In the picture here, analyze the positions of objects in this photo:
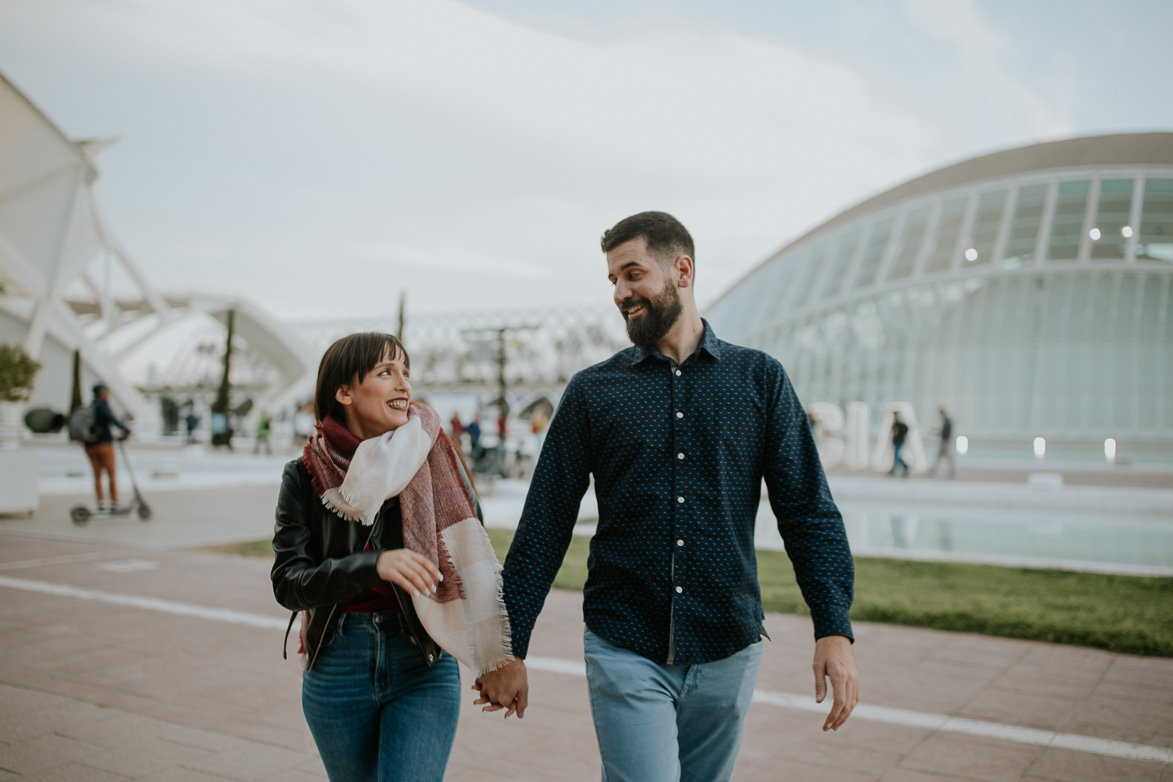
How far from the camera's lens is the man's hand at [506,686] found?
233cm

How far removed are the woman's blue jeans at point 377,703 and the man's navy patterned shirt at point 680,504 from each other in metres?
0.30

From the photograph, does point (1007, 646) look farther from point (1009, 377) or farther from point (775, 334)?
point (775, 334)

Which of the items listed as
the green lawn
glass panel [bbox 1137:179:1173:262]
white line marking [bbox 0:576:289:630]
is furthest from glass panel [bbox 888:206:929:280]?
white line marking [bbox 0:576:289:630]

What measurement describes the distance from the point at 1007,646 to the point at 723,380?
5.04m

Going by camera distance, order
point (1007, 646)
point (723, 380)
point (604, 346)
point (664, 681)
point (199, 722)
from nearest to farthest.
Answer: point (664, 681)
point (723, 380)
point (199, 722)
point (1007, 646)
point (604, 346)

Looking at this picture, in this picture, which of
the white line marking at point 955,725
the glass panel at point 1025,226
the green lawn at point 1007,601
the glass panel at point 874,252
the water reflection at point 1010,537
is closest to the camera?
the white line marking at point 955,725

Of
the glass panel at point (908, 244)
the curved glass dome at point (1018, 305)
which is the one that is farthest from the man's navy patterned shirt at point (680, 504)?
the glass panel at point (908, 244)

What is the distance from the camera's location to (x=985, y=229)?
3300 cm

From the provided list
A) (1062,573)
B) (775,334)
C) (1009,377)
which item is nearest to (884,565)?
(1062,573)

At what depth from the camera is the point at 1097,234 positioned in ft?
101

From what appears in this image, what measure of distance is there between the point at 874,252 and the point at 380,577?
36569mm

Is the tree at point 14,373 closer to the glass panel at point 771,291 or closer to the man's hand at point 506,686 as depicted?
the man's hand at point 506,686

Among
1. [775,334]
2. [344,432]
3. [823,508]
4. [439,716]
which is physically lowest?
[439,716]

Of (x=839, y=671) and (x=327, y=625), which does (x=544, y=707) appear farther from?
(x=839, y=671)
